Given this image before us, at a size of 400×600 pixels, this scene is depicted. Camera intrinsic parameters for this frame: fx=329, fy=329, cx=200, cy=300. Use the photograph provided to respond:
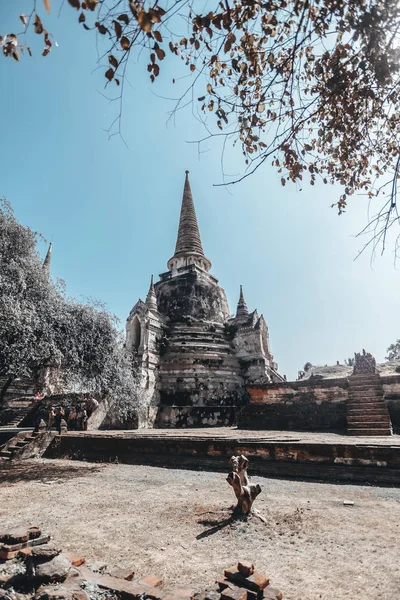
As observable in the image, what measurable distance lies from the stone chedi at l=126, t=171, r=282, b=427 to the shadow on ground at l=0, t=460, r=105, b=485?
21.4ft

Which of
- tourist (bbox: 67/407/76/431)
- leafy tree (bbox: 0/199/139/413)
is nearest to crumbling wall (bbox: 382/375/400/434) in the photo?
leafy tree (bbox: 0/199/139/413)

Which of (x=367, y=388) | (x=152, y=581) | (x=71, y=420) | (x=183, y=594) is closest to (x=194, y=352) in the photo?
(x=71, y=420)

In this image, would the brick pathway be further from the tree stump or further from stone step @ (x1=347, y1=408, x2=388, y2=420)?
the tree stump

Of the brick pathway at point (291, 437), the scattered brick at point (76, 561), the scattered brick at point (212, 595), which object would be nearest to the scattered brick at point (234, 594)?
the scattered brick at point (212, 595)

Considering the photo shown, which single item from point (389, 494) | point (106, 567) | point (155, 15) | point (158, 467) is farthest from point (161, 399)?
point (155, 15)

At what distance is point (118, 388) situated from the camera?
1179 cm

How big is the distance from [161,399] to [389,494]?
1512 centimetres

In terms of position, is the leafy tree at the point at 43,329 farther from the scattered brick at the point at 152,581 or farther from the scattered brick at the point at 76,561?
the scattered brick at the point at 152,581

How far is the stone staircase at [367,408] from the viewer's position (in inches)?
421

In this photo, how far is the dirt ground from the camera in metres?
3.09

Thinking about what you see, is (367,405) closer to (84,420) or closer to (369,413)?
(369,413)

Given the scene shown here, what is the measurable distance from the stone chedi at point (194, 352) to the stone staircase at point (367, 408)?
750cm

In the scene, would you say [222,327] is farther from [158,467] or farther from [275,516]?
[275,516]

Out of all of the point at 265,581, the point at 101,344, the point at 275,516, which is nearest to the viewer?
the point at 265,581
